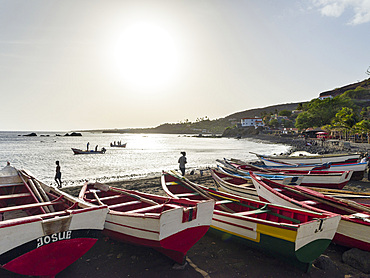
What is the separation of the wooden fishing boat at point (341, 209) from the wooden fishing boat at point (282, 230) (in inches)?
22.9

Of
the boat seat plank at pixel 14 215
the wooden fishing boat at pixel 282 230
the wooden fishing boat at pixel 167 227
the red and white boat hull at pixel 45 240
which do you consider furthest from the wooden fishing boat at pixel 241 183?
the boat seat plank at pixel 14 215

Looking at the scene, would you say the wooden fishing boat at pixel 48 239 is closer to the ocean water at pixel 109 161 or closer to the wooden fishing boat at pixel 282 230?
the wooden fishing boat at pixel 282 230

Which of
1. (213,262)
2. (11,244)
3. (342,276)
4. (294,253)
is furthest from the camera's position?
(213,262)

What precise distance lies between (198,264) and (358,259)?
3395 mm

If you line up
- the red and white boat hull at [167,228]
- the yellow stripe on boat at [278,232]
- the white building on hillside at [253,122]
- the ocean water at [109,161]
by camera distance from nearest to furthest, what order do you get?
the yellow stripe on boat at [278,232]
the red and white boat hull at [167,228]
the ocean water at [109,161]
the white building on hillside at [253,122]

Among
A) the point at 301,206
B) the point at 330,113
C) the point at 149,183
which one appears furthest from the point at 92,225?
the point at 330,113

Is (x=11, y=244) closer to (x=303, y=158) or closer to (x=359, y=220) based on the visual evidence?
(x=359, y=220)

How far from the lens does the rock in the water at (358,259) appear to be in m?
4.89

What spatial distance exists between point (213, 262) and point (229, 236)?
70cm

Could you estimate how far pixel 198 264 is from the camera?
517 centimetres

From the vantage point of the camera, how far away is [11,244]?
11.6 ft

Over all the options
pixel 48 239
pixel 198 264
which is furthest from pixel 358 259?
pixel 48 239

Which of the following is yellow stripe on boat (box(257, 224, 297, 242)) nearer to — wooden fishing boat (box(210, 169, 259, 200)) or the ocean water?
wooden fishing boat (box(210, 169, 259, 200))

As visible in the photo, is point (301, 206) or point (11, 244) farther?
point (301, 206)
